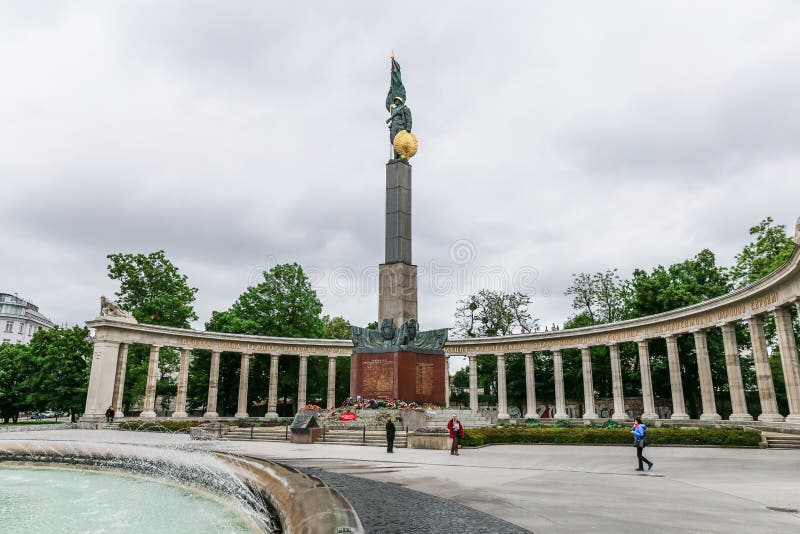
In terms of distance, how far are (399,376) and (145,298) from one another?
34227mm

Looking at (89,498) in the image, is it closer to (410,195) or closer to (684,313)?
(410,195)

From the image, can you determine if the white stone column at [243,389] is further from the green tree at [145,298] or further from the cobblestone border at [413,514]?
the cobblestone border at [413,514]

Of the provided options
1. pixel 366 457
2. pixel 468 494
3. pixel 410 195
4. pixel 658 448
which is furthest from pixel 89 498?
pixel 410 195

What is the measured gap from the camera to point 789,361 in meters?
30.5

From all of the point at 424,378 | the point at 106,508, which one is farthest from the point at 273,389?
the point at 106,508

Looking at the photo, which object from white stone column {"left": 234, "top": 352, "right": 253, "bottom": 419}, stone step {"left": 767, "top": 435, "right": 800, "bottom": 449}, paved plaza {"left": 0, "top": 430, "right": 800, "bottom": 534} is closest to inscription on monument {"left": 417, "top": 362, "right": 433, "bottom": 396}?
paved plaza {"left": 0, "top": 430, "right": 800, "bottom": 534}

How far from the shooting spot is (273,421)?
146 ft

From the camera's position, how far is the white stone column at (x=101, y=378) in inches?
1665

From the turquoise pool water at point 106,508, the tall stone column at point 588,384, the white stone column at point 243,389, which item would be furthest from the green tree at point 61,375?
the tall stone column at point 588,384

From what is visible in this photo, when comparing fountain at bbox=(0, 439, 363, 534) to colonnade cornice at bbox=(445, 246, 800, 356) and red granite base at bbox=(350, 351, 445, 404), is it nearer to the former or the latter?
red granite base at bbox=(350, 351, 445, 404)

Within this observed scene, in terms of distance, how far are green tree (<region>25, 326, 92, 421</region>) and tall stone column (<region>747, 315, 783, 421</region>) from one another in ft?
179

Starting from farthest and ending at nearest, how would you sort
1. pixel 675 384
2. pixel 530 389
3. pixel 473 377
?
pixel 473 377 → pixel 530 389 → pixel 675 384

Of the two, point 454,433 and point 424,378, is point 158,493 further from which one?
point 424,378

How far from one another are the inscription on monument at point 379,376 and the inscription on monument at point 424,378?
2.08m
